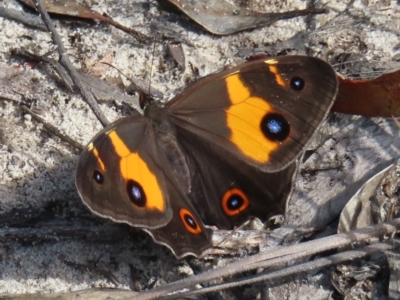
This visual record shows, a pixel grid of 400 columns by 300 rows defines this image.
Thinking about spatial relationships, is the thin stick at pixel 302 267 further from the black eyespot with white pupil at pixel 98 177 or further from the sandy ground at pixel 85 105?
the black eyespot with white pupil at pixel 98 177

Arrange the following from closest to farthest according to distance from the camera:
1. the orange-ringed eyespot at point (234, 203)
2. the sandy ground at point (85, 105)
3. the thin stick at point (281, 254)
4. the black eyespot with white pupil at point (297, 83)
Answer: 1. the thin stick at point (281, 254)
2. the black eyespot with white pupil at point (297, 83)
3. the orange-ringed eyespot at point (234, 203)
4. the sandy ground at point (85, 105)

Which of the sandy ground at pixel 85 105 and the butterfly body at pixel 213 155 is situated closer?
the butterfly body at pixel 213 155

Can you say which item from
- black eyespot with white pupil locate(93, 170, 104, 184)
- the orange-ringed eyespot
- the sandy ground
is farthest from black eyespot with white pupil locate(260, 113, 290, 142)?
black eyespot with white pupil locate(93, 170, 104, 184)

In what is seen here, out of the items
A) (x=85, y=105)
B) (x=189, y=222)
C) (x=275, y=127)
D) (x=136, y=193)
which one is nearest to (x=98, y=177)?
(x=136, y=193)

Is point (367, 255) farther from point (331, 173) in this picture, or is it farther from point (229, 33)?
point (229, 33)

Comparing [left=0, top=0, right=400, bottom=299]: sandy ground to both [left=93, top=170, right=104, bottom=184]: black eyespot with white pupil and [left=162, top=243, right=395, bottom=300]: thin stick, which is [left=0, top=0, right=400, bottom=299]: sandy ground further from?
[left=93, top=170, right=104, bottom=184]: black eyespot with white pupil

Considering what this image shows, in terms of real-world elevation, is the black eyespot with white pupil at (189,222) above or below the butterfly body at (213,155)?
below

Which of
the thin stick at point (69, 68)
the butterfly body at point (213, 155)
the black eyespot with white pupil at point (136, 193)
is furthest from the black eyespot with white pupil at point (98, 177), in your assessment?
the thin stick at point (69, 68)

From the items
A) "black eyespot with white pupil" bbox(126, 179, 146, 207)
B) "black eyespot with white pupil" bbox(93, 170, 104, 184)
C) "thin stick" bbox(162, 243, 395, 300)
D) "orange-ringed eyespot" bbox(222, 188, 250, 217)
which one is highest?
"black eyespot with white pupil" bbox(93, 170, 104, 184)

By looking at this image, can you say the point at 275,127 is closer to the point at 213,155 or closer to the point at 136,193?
the point at 213,155
